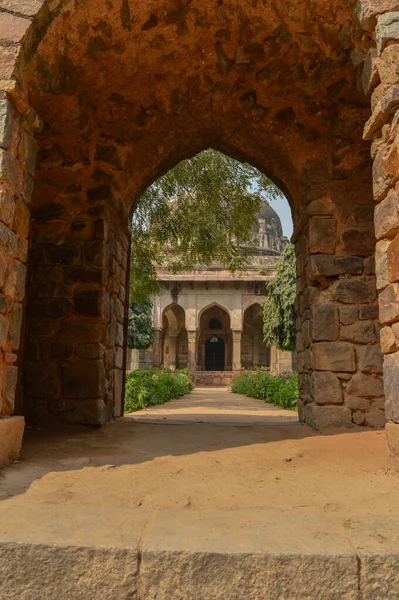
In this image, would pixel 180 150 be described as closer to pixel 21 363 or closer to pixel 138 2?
pixel 138 2

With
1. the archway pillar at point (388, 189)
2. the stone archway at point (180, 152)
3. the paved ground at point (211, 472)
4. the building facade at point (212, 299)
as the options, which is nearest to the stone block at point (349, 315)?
the stone archway at point (180, 152)

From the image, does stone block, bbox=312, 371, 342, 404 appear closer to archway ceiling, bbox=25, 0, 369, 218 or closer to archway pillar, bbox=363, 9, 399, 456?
archway pillar, bbox=363, 9, 399, 456

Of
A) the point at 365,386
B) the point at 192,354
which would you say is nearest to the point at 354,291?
the point at 365,386

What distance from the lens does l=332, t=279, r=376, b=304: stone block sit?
4.19 m

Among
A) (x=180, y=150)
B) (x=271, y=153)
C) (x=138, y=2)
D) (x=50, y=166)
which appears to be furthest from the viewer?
Answer: (x=180, y=150)

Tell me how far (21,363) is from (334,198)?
3.37m

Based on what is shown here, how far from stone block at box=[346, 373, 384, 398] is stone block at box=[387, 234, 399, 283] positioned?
5.83ft

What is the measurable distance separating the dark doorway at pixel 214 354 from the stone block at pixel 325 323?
980 inches

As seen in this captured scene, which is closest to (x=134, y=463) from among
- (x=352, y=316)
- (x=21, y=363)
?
(x=21, y=363)

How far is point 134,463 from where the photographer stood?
288 cm

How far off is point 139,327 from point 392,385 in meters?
20.0

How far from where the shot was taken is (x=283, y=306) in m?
17.8

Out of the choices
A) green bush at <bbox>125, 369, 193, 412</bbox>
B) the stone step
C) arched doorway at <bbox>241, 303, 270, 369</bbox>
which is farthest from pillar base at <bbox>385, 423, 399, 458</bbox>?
arched doorway at <bbox>241, 303, 270, 369</bbox>

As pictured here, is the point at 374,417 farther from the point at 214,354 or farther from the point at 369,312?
the point at 214,354
